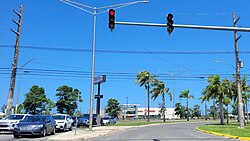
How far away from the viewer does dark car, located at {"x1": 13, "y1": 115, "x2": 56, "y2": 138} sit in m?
19.1

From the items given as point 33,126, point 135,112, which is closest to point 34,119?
point 33,126

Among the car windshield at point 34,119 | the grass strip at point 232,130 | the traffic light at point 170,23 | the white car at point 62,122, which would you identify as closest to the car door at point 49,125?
the car windshield at point 34,119

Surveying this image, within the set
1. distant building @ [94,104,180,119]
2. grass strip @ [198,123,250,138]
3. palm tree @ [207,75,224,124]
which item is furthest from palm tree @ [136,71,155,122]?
distant building @ [94,104,180,119]

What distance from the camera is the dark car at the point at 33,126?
19123mm

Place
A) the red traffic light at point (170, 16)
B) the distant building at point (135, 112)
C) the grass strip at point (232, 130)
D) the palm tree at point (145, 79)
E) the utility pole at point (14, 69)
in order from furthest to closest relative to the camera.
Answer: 1. the distant building at point (135, 112)
2. the palm tree at point (145, 79)
3. the utility pole at point (14, 69)
4. the grass strip at point (232, 130)
5. the red traffic light at point (170, 16)

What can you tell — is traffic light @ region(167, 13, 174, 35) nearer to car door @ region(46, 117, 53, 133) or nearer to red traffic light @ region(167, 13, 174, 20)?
red traffic light @ region(167, 13, 174, 20)

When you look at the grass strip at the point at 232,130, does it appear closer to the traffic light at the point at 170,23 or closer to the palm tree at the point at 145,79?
the traffic light at the point at 170,23

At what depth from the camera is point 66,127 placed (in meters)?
27.8

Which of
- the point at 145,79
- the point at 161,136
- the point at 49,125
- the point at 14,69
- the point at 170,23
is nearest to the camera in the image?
the point at 170,23

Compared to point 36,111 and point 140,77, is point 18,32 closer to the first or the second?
point 140,77

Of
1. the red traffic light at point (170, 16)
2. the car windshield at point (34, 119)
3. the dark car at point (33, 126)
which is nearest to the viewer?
the red traffic light at point (170, 16)

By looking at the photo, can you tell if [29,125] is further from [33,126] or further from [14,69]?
[14,69]

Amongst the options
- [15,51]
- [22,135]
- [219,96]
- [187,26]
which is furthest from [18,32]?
[219,96]

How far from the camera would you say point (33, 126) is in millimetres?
19500
